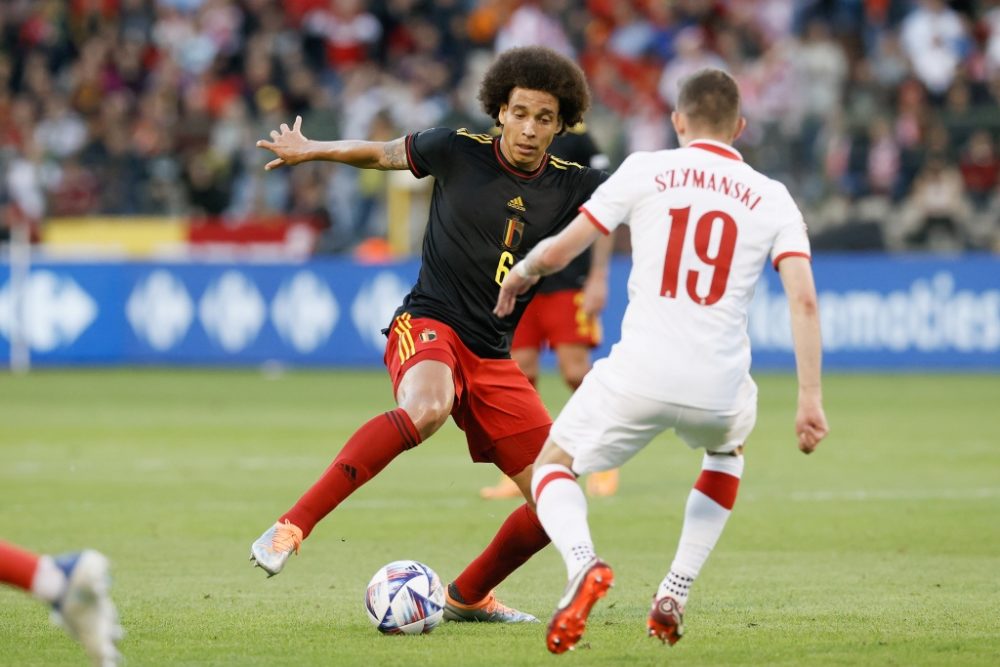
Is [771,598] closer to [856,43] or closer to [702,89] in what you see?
[702,89]

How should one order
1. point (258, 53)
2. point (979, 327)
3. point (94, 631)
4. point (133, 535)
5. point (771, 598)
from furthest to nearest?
point (258, 53) → point (979, 327) → point (133, 535) → point (771, 598) → point (94, 631)

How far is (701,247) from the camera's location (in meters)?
5.64

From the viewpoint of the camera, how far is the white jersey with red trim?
562cm

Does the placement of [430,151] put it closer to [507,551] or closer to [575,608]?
[507,551]

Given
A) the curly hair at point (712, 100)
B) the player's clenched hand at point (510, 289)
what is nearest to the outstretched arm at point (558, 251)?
the player's clenched hand at point (510, 289)

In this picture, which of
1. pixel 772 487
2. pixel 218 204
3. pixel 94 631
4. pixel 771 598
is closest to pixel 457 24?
pixel 218 204

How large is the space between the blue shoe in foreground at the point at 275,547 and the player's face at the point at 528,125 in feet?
5.95

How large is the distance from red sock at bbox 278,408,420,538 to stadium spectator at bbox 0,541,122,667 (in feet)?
5.04

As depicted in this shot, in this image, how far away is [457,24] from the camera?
25.7m

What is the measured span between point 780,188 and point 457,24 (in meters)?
20.4

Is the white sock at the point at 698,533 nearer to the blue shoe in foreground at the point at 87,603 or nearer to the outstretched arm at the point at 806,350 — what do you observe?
the outstretched arm at the point at 806,350

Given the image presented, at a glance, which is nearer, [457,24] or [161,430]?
[161,430]

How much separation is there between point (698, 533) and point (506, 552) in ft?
3.36

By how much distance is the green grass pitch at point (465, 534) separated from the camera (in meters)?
6.10
